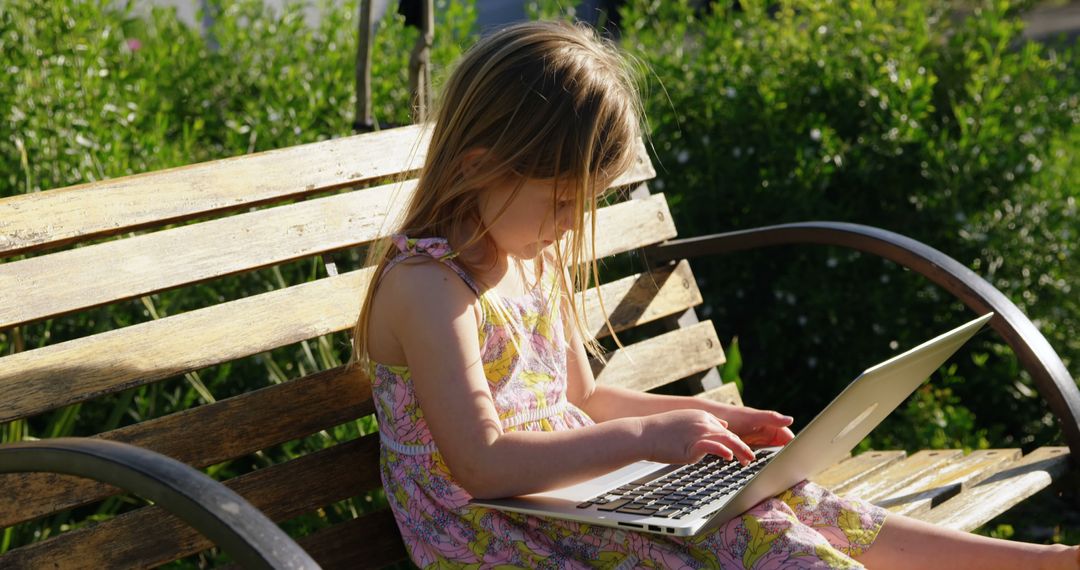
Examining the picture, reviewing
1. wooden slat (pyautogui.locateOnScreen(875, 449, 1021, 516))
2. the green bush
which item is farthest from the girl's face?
the green bush

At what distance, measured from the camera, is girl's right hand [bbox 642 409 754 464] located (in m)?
1.69

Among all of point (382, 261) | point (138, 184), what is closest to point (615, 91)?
point (382, 261)

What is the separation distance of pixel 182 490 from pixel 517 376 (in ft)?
2.32

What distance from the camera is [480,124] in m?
1.79

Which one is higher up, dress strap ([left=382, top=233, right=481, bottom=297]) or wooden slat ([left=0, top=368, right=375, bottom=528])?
dress strap ([left=382, top=233, right=481, bottom=297])

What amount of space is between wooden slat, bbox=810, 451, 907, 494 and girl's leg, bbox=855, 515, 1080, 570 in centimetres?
48

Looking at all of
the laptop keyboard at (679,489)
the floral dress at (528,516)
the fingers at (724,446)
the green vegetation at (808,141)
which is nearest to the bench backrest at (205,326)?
the floral dress at (528,516)

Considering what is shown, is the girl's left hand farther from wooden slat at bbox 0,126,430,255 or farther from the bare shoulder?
wooden slat at bbox 0,126,430,255

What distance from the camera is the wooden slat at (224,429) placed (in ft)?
5.79

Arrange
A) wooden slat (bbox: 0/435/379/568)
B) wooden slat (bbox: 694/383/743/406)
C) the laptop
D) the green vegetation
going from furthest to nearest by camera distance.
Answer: the green vegetation < wooden slat (bbox: 694/383/743/406) < wooden slat (bbox: 0/435/379/568) < the laptop

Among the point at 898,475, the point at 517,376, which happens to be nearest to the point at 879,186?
the point at 898,475

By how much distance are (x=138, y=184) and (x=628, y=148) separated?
822mm

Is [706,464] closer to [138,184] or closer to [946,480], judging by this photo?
[946,480]

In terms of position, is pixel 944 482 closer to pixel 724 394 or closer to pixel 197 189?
pixel 724 394
